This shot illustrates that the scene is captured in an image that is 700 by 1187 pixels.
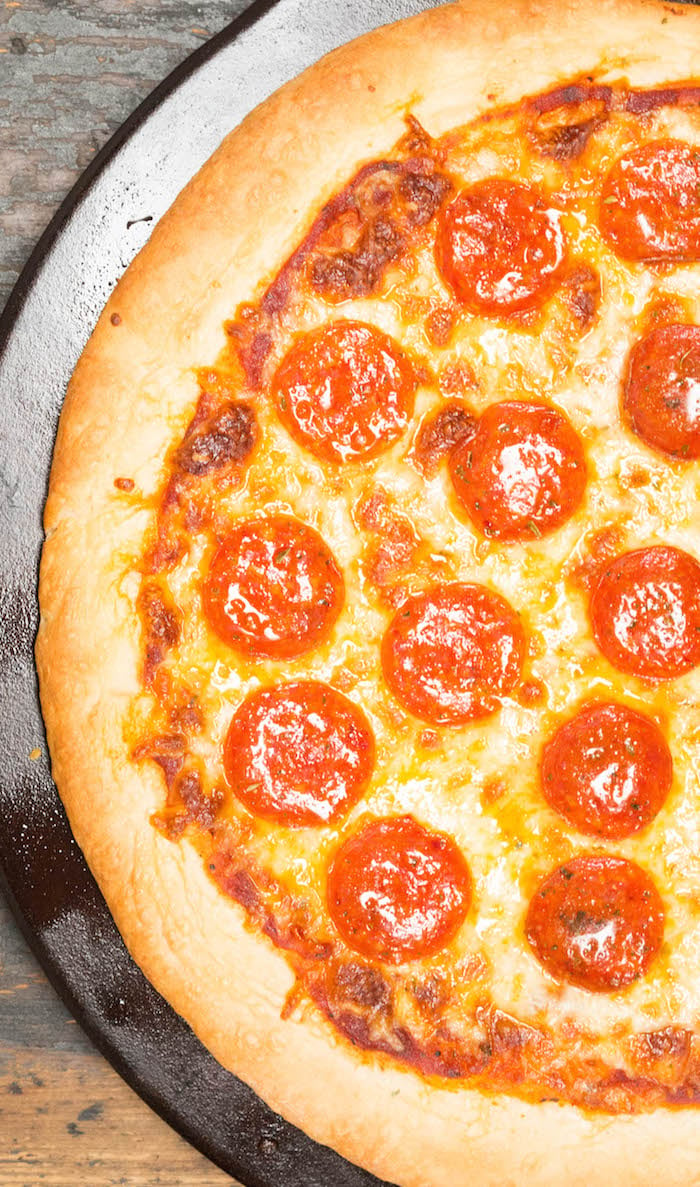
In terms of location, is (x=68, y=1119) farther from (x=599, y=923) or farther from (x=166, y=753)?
(x=599, y=923)

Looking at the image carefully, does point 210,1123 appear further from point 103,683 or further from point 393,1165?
point 103,683

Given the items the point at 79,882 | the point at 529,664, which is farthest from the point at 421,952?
the point at 79,882

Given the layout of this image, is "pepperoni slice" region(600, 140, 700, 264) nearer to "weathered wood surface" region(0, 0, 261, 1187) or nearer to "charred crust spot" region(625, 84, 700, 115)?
"charred crust spot" region(625, 84, 700, 115)

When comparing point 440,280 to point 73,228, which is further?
point 73,228

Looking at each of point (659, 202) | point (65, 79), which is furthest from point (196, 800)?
point (65, 79)

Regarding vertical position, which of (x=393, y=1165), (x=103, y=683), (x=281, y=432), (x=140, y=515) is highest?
(x=281, y=432)

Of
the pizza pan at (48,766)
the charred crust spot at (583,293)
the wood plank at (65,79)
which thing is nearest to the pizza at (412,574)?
the charred crust spot at (583,293)

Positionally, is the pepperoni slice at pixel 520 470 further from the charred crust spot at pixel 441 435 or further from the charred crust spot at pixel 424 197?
the charred crust spot at pixel 424 197
